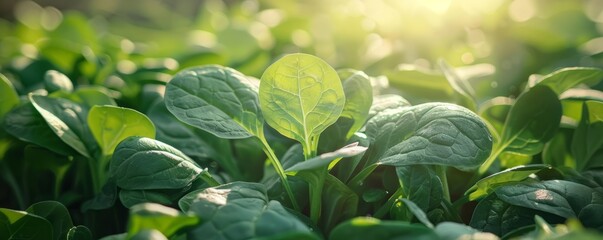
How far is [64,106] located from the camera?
972mm

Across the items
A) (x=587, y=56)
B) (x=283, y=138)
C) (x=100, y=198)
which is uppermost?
(x=587, y=56)

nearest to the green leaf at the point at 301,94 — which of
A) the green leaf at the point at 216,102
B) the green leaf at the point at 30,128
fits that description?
the green leaf at the point at 216,102

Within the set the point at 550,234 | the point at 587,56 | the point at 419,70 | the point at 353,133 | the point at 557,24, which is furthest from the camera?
the point at 557,24

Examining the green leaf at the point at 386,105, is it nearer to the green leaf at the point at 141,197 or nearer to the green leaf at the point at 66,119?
the green leaf at the point at 141,197

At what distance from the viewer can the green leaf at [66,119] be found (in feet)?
2.95

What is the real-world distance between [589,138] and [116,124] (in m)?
0.71

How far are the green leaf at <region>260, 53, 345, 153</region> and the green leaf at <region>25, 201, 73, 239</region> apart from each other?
33 centimetres

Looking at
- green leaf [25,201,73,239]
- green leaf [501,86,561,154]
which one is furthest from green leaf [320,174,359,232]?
green leaf [25,201,73,239]

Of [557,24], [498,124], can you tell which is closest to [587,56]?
[557,24]

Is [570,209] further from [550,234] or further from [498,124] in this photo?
[498,124]

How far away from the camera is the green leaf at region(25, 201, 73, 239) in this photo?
0.84 meters

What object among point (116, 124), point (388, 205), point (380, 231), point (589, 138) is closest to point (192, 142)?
point (116, 124)

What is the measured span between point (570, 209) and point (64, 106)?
76 cm

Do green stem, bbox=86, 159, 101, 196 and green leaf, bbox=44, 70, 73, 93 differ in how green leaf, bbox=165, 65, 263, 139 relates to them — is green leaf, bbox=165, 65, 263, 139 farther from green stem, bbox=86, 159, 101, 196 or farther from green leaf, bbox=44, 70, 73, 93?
green leaf, bbox=44, 70, 73, 93
